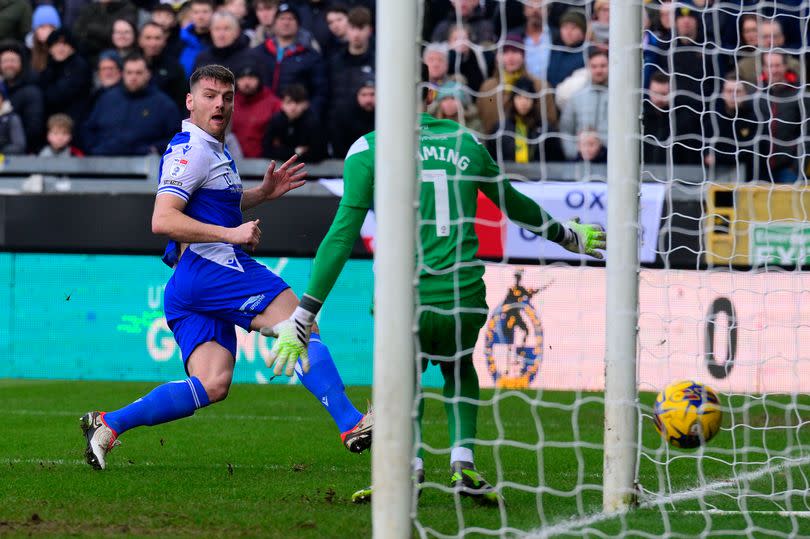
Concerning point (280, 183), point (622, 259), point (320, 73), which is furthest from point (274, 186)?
point (320, 73)

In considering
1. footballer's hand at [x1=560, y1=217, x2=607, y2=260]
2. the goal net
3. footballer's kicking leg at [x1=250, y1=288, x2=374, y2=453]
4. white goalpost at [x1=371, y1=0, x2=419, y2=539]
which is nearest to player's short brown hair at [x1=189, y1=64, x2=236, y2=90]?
footballer's kicking leg at [x1=250, y1=288, x2=374, y2=453]

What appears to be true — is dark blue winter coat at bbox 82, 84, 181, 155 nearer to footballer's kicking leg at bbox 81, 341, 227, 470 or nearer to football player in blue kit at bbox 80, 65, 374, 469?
football player in blue kit at bbox 80, 65, 374, 469

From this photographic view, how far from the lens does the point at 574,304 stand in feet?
36.9

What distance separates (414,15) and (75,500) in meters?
2.71

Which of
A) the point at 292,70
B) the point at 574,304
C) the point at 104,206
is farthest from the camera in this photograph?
the point at 292,70

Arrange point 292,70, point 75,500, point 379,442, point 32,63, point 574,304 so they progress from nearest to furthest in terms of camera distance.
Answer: point 379,442 → point 75,500 → point 574,304 → point 292,70 → point 32,63

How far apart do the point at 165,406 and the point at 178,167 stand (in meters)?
1.15

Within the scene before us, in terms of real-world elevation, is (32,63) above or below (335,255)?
above

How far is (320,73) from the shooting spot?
13.1 m

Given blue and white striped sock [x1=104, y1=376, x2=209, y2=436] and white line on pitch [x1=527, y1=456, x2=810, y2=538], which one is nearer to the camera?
white line on pitch [x1=527, y1=456, x2=810, y2=538]

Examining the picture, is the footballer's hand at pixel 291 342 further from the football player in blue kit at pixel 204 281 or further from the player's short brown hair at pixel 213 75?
the player's short brown hair at pixel 213 75

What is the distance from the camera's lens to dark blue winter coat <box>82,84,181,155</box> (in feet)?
43.1

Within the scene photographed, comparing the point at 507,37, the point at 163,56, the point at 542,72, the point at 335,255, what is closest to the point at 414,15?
the point at 335,255

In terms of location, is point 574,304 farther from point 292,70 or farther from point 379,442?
point 379,442
